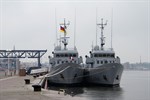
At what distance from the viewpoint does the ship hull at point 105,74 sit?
6247cm

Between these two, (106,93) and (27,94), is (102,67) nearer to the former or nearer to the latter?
(106,93)

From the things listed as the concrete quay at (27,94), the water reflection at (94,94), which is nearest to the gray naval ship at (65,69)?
the water reflection at (94,94)

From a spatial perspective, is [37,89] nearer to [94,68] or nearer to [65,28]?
[94,68]

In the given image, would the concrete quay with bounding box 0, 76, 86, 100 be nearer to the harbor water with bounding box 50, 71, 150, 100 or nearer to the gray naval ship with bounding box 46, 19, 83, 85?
the harbor water with bounding box 50, 71, 150, 100

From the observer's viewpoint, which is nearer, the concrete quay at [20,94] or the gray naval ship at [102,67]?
the concrete quay at [20,94]

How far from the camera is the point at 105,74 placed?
6328 cm

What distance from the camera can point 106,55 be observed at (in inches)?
2697

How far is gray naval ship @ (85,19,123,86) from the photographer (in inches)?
2467

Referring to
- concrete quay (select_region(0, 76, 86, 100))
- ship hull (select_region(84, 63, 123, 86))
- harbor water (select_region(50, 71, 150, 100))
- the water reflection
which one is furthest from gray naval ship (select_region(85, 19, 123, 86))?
concrete quay (select_region(0, 76, 86, 100))

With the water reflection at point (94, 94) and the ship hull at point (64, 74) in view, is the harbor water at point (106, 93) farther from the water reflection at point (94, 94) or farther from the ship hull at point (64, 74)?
the ship hull at point (64, 74)

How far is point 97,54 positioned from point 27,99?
44710mm

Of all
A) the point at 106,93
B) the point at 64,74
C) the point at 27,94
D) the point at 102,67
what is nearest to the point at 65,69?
the point at 64,74

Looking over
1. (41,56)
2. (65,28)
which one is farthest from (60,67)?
(41,56)

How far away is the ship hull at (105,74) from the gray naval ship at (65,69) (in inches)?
75.4
